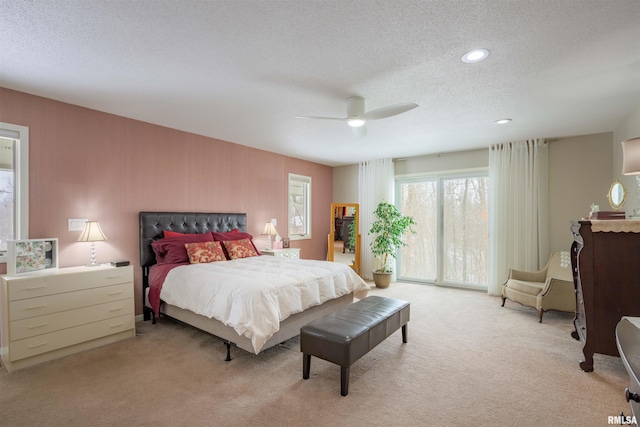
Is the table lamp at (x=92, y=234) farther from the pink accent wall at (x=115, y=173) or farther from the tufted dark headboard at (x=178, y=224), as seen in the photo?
the tufted dark headboard at (x=178, y=224)

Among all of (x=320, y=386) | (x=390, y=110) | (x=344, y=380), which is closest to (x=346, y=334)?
(x=344, y=380)

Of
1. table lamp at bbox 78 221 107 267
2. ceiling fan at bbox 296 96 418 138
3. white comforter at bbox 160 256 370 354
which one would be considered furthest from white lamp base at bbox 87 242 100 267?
ceiling fan at bbox 296 96 418 138

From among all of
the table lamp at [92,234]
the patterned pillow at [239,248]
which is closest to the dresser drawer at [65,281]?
the table lamp at [92,234]

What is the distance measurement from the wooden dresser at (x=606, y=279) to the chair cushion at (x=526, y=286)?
1.39 metres

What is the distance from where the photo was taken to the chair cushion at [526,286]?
4.06 metres

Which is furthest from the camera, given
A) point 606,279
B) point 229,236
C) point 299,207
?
point 299,207

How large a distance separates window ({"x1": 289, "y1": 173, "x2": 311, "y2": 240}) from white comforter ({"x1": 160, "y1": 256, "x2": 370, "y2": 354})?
2.51 meters

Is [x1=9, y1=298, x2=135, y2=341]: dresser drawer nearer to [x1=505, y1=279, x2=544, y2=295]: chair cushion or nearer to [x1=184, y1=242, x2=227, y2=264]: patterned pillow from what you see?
[x1=184, y1=242, x2=227, y2=264]: patterned pillow

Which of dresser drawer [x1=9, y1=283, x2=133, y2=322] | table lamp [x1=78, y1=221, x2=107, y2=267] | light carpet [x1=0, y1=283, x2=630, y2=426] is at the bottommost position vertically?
light carpet [x1=0, y1=283, x2=630, y2=426]

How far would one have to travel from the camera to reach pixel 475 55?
234 centimetres

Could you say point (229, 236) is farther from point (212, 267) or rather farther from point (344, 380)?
point (344, 380)

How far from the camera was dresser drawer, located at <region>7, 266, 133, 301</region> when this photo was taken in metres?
2.70

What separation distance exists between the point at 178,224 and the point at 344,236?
3.68m

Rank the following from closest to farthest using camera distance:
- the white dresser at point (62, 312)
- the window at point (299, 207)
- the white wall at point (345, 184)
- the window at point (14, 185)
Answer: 1. the white dresser at point (62, 312)
2. the window at point (14, 185)
3. the window at point (299, 207)
4. the white wall at point (345, 184)
